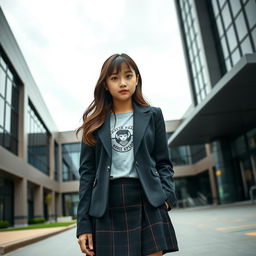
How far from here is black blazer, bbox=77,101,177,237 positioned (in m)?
1.74

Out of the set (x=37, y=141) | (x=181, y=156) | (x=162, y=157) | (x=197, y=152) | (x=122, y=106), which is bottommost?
(x=162, y=157)

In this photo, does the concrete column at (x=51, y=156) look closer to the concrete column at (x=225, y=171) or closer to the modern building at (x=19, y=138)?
the modern building at (x=19, y=138)

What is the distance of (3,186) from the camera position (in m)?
19.8

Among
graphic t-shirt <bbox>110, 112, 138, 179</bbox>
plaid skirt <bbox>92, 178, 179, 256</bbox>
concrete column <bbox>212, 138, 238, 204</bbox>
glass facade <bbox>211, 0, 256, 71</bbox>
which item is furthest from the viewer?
concrete column <bbox>212, 138, 238, 204</bbox>

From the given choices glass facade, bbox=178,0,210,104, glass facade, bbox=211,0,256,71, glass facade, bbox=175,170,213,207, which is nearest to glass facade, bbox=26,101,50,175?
glass facade, bbox=178,0,210,104

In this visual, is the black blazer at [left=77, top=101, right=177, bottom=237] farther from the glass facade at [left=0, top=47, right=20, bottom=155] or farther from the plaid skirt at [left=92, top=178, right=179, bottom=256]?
the glass facade at [left=0, top=47, right=20, bottom=155]

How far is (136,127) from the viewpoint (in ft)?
6.26

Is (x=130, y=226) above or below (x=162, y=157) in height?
below

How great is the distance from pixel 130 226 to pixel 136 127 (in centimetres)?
58

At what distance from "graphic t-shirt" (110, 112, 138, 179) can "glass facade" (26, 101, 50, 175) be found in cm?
2323

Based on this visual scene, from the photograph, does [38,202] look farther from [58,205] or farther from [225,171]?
[225,171]

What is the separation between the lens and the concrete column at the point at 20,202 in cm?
2089

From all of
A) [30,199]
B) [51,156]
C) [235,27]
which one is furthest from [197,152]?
[235,27]

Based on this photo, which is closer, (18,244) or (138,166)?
(138,166)
